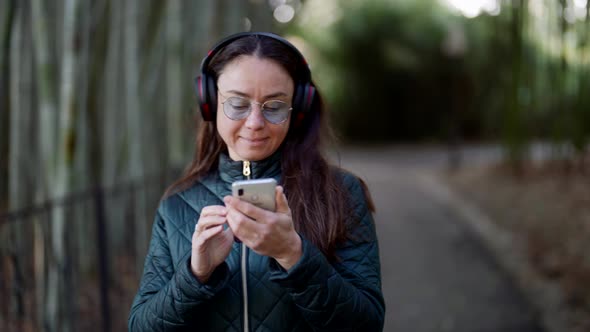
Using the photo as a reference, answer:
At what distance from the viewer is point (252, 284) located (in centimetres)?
138

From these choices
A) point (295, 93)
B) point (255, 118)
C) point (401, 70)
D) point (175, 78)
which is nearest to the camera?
point (255, 118)

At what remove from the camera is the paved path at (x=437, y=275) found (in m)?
4.40

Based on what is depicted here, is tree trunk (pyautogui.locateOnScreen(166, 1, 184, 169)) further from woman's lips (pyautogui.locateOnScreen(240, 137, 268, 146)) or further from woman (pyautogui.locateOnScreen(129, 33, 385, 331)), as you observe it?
woman's lips (pyautogui.locateOnScreen(240, 137, 268, 146))

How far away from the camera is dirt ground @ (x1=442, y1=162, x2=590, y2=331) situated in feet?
14.7

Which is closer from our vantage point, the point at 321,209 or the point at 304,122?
the point at 321,209

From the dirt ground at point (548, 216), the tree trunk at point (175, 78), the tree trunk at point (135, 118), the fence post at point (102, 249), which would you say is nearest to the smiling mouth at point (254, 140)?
the fence post at point (102, 249)

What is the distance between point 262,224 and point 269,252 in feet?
0.24

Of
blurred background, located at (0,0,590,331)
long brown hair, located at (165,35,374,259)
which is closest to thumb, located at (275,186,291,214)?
long brown hair, located at (165,35,374,259)

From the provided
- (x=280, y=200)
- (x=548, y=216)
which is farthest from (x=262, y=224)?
(x=548, y=216)

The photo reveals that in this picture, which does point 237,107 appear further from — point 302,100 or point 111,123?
point 111,123

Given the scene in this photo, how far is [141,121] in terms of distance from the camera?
450cm

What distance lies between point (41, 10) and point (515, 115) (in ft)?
21.9

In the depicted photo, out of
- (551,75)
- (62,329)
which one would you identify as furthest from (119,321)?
(551,75)

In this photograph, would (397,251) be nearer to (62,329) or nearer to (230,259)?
(62,329)
